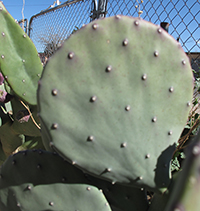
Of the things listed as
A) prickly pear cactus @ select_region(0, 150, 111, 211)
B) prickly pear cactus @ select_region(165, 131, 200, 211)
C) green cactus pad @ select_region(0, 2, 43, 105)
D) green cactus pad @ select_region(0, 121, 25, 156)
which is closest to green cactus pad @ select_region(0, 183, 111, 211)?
prickly pear cactus @ select_region(0, 150, 111, 211)

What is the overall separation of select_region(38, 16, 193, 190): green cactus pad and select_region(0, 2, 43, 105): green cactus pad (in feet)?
1.78

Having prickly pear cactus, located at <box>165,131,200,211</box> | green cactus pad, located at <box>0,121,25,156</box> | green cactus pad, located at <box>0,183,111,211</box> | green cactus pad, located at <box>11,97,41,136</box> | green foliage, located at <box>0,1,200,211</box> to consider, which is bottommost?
green cactus pad, located at <box>0,121,25,156</box>

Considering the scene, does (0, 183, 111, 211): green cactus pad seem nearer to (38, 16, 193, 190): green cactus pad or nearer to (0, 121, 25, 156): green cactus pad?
(38, 16, 193, 190): green cactus pad

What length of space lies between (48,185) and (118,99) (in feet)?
0.99

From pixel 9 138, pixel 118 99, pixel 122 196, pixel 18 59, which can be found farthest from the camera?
pixel 9 138

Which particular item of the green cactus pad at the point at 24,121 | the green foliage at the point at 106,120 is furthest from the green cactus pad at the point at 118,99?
the green cactus pad at the point at 24,121

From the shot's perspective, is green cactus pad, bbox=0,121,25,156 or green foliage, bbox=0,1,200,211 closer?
green foliage, bbox=0,1,200,211

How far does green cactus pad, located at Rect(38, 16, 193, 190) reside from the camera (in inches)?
20.1

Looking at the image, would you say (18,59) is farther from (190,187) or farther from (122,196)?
(190,187)

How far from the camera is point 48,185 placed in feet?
1.96

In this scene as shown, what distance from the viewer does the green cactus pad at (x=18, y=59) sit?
0.96 m

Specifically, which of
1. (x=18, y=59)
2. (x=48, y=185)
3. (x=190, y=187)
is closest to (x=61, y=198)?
(x=48, y=185)

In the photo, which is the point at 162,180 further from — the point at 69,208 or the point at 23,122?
the point at 23,122

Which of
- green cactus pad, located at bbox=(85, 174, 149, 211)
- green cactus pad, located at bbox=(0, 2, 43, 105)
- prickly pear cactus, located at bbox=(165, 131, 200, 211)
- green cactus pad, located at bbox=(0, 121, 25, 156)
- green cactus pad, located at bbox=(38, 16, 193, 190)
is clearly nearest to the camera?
prickly pear cactus, located at bbox=(165, 131, 200, 211)
